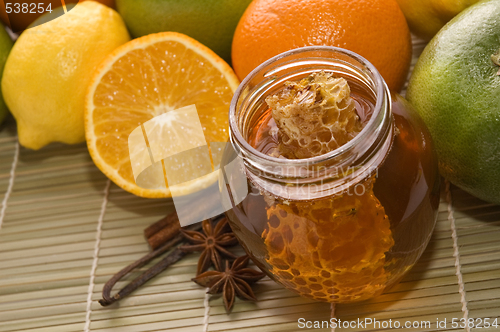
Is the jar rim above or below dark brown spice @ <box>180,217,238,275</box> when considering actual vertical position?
above

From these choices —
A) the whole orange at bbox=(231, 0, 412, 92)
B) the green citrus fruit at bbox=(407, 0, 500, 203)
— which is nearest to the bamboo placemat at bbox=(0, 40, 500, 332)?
the green citrus fruit at bbox=(407, 0, 500, 203)

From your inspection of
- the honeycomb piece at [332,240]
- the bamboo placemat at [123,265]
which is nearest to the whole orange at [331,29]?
the bamboo placemat at [123,265]

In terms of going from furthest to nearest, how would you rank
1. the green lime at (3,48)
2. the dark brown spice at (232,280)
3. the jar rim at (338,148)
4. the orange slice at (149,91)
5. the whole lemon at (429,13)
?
the green lime at (3,48)
the orange slice at (149,91)
the whole lemon at (429,13)
the dark brown spice at (232,280)
the jar rim at (338,148)

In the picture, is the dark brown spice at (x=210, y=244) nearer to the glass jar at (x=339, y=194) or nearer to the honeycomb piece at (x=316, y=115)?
the glass jar at (x=339, y=194)

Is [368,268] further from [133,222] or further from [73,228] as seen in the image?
[73,228]

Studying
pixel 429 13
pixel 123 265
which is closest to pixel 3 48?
pixel 123 265

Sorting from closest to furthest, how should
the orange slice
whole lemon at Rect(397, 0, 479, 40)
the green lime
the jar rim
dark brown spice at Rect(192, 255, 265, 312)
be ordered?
1. the jar rim
2. dark brown spice at Rect(192, 255, 265, 312)
3. whole lemon at Rect(397, 0, 479, 40)
4. the orange slice
5. the green lime

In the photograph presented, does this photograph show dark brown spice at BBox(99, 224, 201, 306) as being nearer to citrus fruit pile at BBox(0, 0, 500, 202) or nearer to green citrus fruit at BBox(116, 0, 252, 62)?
citrus fruit pile at BBox(0, 0, 500, 202)

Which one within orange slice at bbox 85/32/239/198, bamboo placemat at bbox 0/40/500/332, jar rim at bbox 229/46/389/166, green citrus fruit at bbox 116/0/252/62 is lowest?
bamboo placemat at bbox 0/40/500/332
